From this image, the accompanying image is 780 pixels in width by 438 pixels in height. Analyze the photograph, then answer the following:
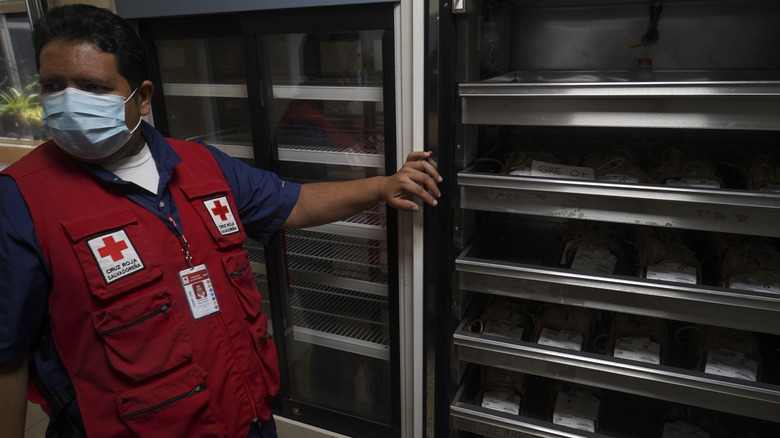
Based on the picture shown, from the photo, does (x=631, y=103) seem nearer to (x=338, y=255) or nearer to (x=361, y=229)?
(x=361, y=229)

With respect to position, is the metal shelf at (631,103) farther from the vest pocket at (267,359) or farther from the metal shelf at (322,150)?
the vest pocket at (267,359)

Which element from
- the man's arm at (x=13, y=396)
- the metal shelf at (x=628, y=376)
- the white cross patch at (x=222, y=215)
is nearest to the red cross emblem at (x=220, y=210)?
the white cross patch at (x=222, y=215)

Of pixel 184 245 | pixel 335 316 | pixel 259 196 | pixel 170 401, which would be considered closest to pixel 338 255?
pixel 335 316

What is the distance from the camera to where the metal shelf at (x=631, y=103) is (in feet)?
3.46

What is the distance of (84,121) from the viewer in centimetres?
111

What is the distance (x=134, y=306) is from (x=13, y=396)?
346 millimetres

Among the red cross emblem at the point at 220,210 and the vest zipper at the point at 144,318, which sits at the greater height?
the red cross emblem at the point at 220,210

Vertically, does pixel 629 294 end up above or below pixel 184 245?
below

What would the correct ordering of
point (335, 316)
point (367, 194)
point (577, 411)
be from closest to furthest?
point (367, 194) < point (577, 411) < point (335, 316)

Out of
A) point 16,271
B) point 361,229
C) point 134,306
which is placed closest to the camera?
point 16,271

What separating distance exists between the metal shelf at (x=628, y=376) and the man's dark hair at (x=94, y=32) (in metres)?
1.22

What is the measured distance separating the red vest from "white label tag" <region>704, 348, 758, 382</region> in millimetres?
1366

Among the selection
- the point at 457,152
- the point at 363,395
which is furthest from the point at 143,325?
the point at 363,395

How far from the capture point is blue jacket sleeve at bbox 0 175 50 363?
3.50 feet
